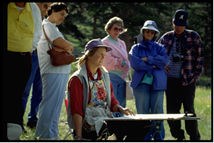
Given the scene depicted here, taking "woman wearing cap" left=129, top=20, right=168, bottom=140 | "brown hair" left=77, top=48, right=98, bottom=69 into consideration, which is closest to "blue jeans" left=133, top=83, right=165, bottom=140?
"woman wearing cap" left=129, top=20, right=168, bottom=140

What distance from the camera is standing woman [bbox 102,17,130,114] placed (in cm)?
649

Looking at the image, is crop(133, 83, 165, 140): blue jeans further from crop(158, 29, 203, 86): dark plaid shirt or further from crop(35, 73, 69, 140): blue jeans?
crop(35, 73, 69, 140): blue jeans

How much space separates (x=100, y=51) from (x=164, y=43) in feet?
6.85

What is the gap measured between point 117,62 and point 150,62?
1.35 ft

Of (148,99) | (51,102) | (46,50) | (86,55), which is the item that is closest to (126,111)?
(86,55)

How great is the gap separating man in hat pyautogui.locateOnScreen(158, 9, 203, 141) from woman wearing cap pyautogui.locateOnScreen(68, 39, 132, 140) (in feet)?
Answer: 6.31

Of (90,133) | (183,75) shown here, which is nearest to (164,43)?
(183,75)

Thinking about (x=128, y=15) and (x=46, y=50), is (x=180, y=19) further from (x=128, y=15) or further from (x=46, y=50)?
(x=128, y=15)

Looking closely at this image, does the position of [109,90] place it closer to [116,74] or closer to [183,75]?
[116,74]

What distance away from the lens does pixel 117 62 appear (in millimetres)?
6531

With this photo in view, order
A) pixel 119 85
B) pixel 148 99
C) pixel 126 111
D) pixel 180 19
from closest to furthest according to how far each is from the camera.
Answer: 1. pixel 126 111
2. pixel 148 99
3. pixel 119 85
4. pixel 180 19

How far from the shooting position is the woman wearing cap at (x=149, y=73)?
636cm

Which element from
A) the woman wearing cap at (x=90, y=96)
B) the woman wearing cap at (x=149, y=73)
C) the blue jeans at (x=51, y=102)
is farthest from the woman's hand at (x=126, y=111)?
the woman wearing cap at (x=149, y=73)

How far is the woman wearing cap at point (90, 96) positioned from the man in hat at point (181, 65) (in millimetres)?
1924
